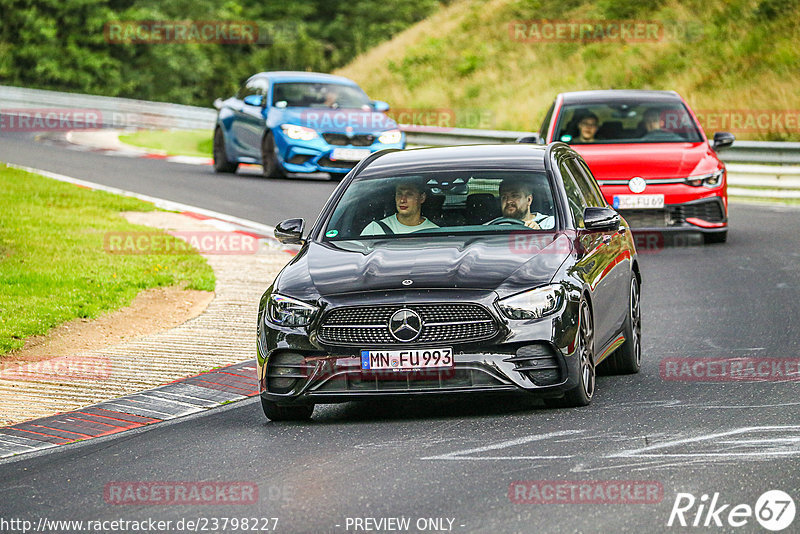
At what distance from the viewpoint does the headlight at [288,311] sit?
8062mm

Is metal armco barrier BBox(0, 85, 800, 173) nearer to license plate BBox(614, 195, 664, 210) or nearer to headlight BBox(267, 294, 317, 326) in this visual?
license plate BBox(614, 195, 664, 210)

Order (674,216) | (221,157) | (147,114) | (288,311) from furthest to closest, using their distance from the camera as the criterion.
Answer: (147,114), (221,157), (674,216), (288,311)

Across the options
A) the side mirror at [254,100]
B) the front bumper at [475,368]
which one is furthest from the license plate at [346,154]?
the front bumper at [475,368]

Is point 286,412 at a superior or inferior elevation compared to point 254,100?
superior

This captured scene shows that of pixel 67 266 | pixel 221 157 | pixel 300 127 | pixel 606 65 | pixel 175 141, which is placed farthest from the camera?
pixel 606 65

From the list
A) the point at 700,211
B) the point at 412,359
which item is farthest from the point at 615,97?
the point at 412,359

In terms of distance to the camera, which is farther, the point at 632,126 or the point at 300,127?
the point at 300,127

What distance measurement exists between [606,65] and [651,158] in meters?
22.4

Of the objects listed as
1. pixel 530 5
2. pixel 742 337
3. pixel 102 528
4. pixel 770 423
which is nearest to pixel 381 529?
pixel 102 528

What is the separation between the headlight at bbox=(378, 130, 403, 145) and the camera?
2373cm

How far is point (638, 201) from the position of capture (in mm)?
15867

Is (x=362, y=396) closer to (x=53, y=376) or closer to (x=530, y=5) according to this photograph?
(x=53, y=376)

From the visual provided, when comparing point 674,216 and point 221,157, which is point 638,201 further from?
point 221,157

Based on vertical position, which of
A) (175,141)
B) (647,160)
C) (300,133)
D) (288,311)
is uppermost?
(288,311)
